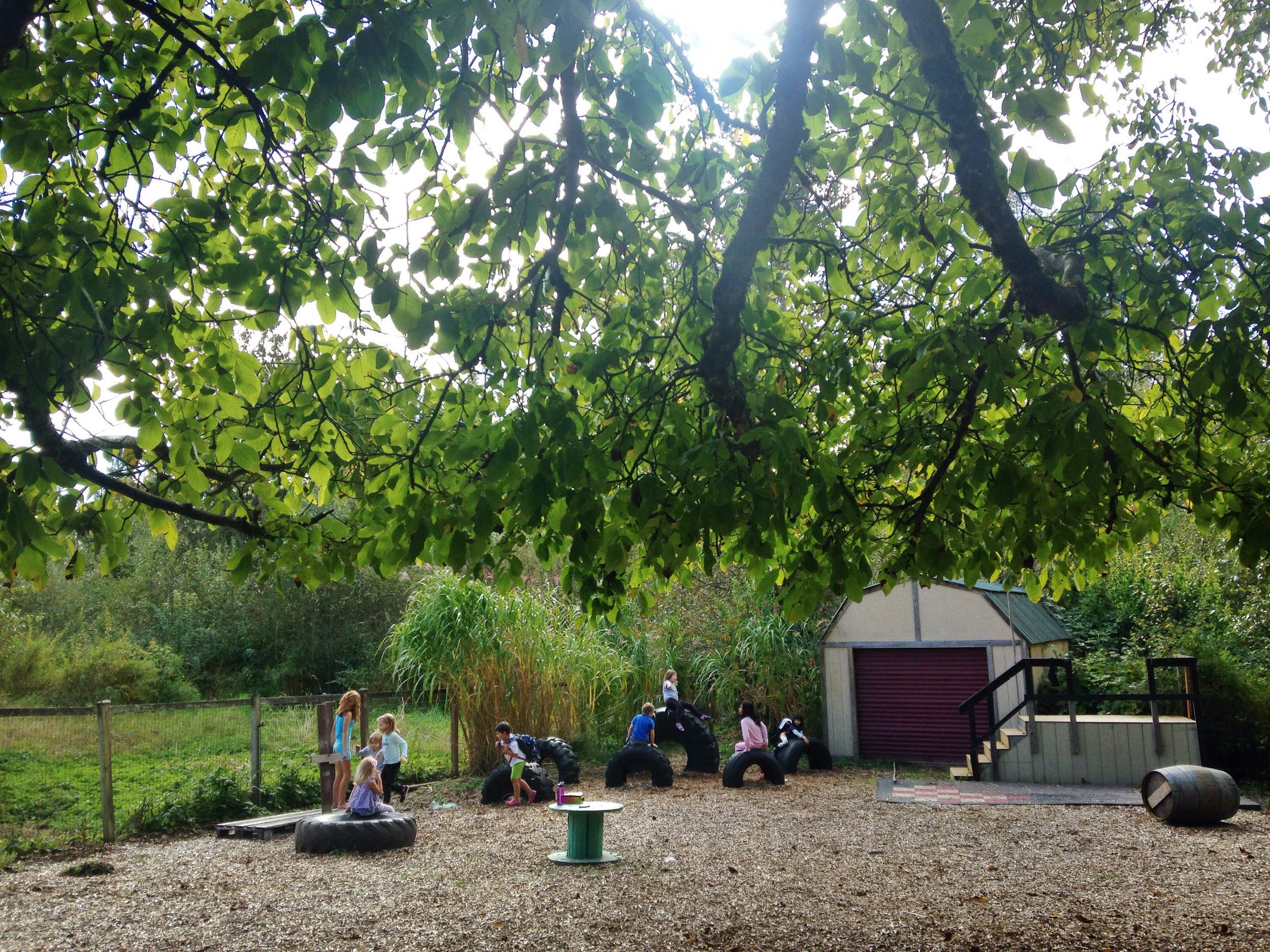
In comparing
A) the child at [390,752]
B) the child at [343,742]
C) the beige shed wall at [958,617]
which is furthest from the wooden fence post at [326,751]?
the beige shed wall at [958,617]

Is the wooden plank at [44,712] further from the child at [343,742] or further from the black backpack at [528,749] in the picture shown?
the black backpack at [528,749]

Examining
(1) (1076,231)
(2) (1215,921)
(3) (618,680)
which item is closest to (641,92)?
(1) (1076,231)

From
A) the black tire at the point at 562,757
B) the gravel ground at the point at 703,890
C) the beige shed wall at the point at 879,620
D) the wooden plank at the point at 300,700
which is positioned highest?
the beige shed wall at the point at 879,620

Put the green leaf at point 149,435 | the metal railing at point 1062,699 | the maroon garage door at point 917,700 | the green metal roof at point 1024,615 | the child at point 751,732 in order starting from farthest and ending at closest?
1. the maroon garage door at point 917,700
2. the green metal roof at point 1024,615
3. the child at point 751,732
4. the metal railing at point 1062,699
5. the green leaf at point 149,435

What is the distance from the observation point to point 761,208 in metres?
4.61

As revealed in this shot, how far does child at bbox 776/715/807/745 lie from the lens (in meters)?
15.3

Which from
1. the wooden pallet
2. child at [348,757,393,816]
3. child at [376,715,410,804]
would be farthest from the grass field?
child at [348,757,393,816]

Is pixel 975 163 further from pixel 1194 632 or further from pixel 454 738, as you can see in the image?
pixel 1194 632

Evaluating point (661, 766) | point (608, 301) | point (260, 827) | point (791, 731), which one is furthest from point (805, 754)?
point (608, 301)

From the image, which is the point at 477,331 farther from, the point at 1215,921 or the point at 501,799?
the point at 501,799

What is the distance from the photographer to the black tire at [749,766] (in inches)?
533

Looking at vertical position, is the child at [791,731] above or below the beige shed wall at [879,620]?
below

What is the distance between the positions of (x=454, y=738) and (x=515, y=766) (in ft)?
9.65

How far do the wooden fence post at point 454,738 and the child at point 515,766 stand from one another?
88.7 inches
